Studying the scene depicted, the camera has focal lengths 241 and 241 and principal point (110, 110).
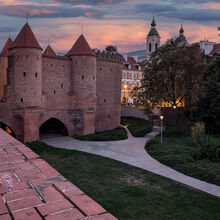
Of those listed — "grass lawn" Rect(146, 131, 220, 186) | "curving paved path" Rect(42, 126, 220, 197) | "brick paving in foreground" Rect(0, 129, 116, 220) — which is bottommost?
"curving paved path" Rect(42, 126, 220, 197)

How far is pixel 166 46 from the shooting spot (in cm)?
3153

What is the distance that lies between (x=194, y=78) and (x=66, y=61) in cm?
1660

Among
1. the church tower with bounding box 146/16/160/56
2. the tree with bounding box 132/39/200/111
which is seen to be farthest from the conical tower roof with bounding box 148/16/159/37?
the tree with bounding box 132/39/200/111

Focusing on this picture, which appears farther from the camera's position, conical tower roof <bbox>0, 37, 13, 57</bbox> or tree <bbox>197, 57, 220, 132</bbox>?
conical tower roof <bbox>0, 37, 13, 57</bbox>

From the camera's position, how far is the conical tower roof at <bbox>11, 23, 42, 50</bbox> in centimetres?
2502

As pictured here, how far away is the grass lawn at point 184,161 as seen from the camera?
15.0 metres

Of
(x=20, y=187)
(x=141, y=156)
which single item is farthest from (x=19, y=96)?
(x=20, y=187)

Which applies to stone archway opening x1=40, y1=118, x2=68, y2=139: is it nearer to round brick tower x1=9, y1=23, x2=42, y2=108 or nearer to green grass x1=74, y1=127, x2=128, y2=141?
green grass x1=74, y1=127, x2=128, y2=141

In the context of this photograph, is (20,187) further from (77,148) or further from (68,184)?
(77,148)

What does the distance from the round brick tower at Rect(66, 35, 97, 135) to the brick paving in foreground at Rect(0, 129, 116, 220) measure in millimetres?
26648

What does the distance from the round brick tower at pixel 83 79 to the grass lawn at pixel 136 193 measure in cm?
1203

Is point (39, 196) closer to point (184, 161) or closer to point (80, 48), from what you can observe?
point (184, 161)

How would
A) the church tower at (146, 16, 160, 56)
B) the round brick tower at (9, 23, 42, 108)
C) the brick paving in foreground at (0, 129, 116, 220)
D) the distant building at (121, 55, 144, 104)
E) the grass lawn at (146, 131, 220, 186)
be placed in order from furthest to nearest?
the church tower at (146, 16, 160, 56), the distant building at (121, 55, 144, 104), the round brick tower at (9, 23, 42, 108), the grass lawn at (146, 131, 220, 186), the brick paving in foreground at (0, 129, 116, 220)

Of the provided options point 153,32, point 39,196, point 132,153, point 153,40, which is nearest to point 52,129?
point 132,153
